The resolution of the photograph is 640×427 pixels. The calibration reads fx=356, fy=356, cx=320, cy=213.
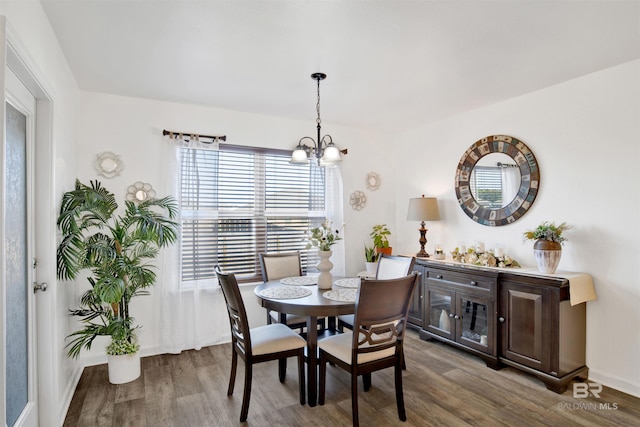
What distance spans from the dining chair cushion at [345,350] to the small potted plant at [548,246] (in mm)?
1566

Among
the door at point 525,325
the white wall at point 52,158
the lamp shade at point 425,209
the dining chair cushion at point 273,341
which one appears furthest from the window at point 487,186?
the white wall at point 52,158

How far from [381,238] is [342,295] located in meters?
1.99

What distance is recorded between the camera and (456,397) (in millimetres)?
2703

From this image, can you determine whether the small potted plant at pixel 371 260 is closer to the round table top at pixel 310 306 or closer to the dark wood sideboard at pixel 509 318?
the dark wood sideboard at pixel 509 318

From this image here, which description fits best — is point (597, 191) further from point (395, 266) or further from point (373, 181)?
point (373, 181)

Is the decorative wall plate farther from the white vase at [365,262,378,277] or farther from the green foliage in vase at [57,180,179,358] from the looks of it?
the green foliage in vase at [57,180,179,358]

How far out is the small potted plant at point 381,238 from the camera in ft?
14.8

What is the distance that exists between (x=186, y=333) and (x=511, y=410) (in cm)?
295

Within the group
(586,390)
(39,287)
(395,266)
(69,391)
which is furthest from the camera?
(395,266)

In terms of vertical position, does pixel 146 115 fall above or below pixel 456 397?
above

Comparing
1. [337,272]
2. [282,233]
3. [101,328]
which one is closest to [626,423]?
[337,272]

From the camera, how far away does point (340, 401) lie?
2.63m

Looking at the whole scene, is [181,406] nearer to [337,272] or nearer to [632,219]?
[337,272]

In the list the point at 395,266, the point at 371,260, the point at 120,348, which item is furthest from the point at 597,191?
the point at 120,348
